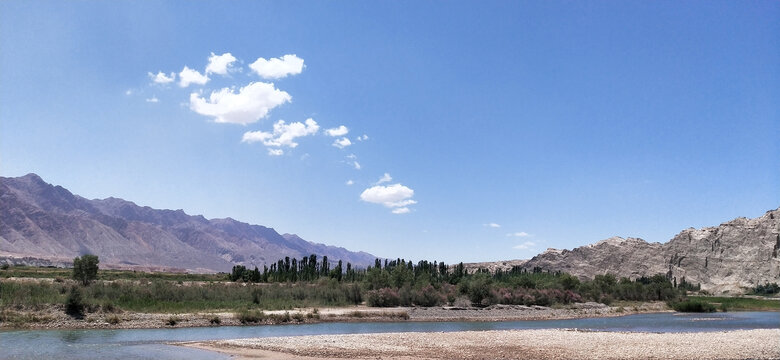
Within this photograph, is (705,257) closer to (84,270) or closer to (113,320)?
(84,270)

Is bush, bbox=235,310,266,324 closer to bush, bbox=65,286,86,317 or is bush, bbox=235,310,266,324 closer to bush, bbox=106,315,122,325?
bush, bbox=106,315,122,325

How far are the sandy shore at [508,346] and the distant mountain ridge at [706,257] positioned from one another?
432 ft

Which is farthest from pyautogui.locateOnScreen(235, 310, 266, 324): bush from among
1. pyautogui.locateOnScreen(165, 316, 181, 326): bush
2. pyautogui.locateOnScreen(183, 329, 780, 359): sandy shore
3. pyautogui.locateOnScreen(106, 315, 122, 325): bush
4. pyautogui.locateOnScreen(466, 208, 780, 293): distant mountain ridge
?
pyautogui.locateOnScreen(466, 208, 780, 293): distant mountain ridge

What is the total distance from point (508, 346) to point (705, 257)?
6295 inches

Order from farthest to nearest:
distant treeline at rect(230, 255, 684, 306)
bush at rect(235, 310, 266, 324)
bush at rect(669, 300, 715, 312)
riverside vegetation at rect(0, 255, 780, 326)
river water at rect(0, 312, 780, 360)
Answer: bush at rect(669, 300, 715, 312) < distant treeline at rect(230, 255, 684, 306) < bush at rect(235, 310, 266, 324) < riverside vegetation at rect(0, 255, 780, 326) < river water at rect(0, 312, 780, 360)

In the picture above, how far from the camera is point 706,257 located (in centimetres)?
16562

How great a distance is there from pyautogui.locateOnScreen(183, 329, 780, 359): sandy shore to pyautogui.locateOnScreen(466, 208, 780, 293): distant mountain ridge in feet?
432

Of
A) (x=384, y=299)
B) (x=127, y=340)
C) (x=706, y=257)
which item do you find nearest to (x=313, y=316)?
(x=384, y=299)

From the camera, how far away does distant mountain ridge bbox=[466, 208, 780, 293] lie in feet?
492

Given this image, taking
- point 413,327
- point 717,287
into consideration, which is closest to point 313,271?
point 413,327

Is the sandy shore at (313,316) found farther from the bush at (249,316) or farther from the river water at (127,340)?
the river water at (127,340)

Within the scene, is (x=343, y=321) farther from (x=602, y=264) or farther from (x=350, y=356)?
(x=602, y=264)

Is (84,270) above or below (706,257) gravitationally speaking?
below

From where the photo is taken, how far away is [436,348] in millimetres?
31656
